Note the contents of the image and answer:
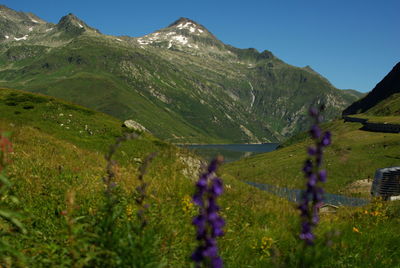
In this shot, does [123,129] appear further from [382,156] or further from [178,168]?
[382,156]

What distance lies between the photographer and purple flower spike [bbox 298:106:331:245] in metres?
3.63

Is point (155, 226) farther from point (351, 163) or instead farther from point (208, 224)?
point (351, 163)

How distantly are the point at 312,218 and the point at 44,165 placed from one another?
10398 mm

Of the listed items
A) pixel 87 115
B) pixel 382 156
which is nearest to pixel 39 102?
pixel 87 115

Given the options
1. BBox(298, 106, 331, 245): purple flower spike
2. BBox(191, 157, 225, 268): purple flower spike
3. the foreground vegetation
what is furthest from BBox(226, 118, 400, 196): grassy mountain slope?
BBox(191, 157, 225, 268): purple flower spike

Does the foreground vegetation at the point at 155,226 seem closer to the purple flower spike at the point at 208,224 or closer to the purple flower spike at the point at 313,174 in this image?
the purple flower spike at the point at 313,174

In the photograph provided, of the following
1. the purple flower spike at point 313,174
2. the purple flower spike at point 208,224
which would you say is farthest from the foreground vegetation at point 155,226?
the purple flower spike at point 208,224

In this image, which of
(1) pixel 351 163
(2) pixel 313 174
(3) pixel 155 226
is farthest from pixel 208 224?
(1) pixel 351 163

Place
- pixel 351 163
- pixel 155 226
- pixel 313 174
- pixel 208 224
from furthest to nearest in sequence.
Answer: pixel 351 163, pixel 155 226, pixel 313 174, pixel 208 224

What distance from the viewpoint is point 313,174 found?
380 centimetres

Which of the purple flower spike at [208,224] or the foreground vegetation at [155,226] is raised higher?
the purple flower spike at [208,224]

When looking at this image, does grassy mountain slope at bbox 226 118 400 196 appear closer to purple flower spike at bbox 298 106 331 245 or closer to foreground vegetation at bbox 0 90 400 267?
foreground vegetation at bbox 0 90 400 267

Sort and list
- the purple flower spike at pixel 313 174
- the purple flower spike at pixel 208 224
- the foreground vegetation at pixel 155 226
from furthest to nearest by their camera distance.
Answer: the foreground vegetation at pixel 155 226
the purple flower spike at pixel 313 174
the purple flower spike at pixel 208 224

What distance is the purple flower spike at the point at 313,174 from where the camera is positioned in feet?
11.9
